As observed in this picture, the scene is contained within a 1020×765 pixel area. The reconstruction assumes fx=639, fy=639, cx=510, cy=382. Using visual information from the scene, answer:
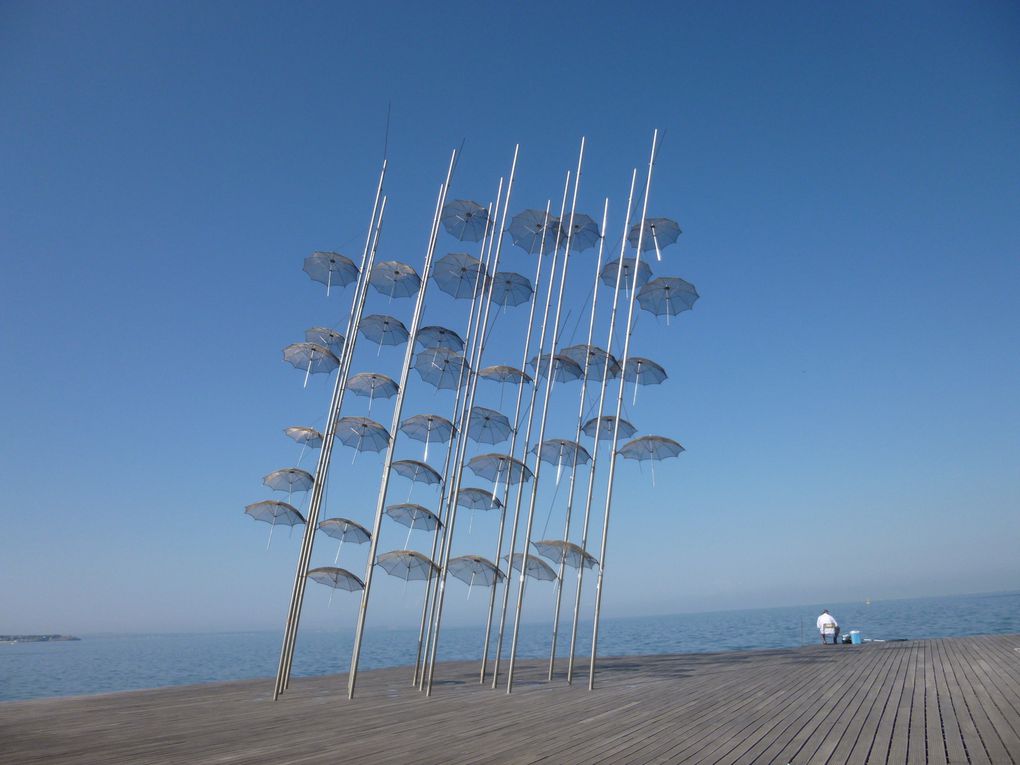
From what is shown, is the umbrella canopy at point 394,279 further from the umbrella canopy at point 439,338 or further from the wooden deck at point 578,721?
the wooden deck at point 578,721

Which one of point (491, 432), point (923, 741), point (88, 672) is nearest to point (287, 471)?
point (491, 432)

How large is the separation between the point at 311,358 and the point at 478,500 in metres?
7.19

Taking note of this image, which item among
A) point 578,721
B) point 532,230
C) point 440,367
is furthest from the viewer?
point 532,230

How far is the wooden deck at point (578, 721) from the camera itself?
29.8 ft

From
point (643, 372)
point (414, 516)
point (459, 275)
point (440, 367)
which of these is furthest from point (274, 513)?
point (643, 372)

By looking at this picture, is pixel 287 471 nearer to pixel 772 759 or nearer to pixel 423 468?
pixel 423 468

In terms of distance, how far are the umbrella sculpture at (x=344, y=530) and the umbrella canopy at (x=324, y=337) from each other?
573 cm

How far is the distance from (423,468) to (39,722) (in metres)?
10.2

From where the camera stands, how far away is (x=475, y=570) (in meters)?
19.6

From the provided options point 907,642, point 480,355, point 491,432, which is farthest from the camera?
point 907,642

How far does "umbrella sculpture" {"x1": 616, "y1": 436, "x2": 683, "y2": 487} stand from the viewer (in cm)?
1945

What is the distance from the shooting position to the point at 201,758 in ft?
29.8

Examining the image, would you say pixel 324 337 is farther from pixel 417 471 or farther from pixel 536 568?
pixel 536 568

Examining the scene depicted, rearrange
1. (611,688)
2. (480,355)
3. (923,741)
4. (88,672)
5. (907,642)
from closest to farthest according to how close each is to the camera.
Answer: (923,741), (611,688), (480,355), (907,642), (88,672)
